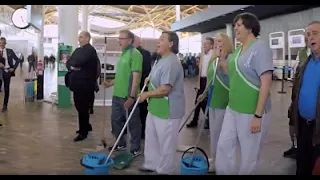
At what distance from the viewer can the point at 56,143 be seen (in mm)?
5238

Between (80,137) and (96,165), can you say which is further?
(80,137)

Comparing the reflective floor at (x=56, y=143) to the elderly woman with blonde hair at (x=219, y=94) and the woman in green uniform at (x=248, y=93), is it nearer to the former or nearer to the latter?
the elderly woman with blonde hair at (x=219, y=94)

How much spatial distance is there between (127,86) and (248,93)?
1843 mm

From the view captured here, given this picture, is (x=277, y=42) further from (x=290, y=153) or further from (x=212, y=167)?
(x=212, y=167)

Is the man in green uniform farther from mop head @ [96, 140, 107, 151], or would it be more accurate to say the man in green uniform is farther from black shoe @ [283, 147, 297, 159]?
black shoe @ [283, 147, 297, 159]

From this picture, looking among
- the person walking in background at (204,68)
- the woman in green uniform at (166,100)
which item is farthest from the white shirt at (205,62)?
the woman in green uniform at (166,100)

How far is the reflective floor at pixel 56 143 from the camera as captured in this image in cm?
411

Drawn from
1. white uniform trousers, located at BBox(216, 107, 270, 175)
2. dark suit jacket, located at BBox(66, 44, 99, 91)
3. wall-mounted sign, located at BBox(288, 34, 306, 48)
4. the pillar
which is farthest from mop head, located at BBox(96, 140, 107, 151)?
wall-mounted sign, located at BBox(288, 34, 306, 48)

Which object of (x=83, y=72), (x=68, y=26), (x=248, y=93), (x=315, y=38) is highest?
(x=68, y=26)

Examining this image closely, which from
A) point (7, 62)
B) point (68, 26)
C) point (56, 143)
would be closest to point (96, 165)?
point (56, 143)

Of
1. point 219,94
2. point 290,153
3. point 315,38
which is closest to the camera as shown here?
point 315,38

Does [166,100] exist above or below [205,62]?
below

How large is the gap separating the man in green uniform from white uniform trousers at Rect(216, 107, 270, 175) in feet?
4.60
